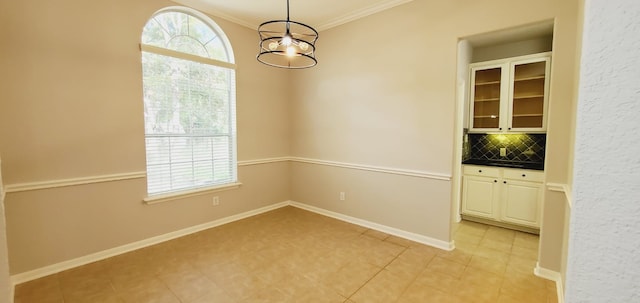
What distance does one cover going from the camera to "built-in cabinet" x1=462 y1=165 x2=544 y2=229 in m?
3.41

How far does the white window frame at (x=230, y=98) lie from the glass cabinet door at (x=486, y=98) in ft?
11.5

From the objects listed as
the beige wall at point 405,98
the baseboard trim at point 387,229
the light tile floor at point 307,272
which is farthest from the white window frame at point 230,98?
the baseboard trim at point 387,229

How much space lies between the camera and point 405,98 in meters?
3.25

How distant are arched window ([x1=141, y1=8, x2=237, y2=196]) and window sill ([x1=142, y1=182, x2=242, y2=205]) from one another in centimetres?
6

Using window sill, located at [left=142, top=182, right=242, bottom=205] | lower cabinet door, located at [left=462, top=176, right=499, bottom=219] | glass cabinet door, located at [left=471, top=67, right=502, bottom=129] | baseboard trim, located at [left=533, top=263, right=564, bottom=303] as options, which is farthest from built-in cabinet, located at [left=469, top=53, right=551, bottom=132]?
window sill, located at [left=142, top=182, right=242, bottom=205]

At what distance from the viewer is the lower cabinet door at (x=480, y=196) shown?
12.2 feet

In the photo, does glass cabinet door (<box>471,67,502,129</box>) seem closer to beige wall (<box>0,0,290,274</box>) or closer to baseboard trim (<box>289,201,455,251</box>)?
baseboard trim (<box>289,201,455,251</box>)

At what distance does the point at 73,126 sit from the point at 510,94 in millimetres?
5089

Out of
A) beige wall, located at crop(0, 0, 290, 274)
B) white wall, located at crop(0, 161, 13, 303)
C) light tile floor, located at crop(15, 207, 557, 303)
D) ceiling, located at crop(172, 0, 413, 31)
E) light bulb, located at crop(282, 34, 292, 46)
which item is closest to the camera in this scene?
white wall, located at crop(0, 161, 13, 303)

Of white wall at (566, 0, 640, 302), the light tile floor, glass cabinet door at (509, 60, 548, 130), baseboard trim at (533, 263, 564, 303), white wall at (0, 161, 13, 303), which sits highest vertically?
glass cabinet door at (509, 60, 548, 130)

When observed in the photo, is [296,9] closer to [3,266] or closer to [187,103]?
[187,103]

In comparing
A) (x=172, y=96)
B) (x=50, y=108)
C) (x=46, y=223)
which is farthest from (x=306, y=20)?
(x=46, y=223)

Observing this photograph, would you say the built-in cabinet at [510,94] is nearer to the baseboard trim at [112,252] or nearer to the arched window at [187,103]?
the arched window at [187,103]

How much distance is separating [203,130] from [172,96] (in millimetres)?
562
